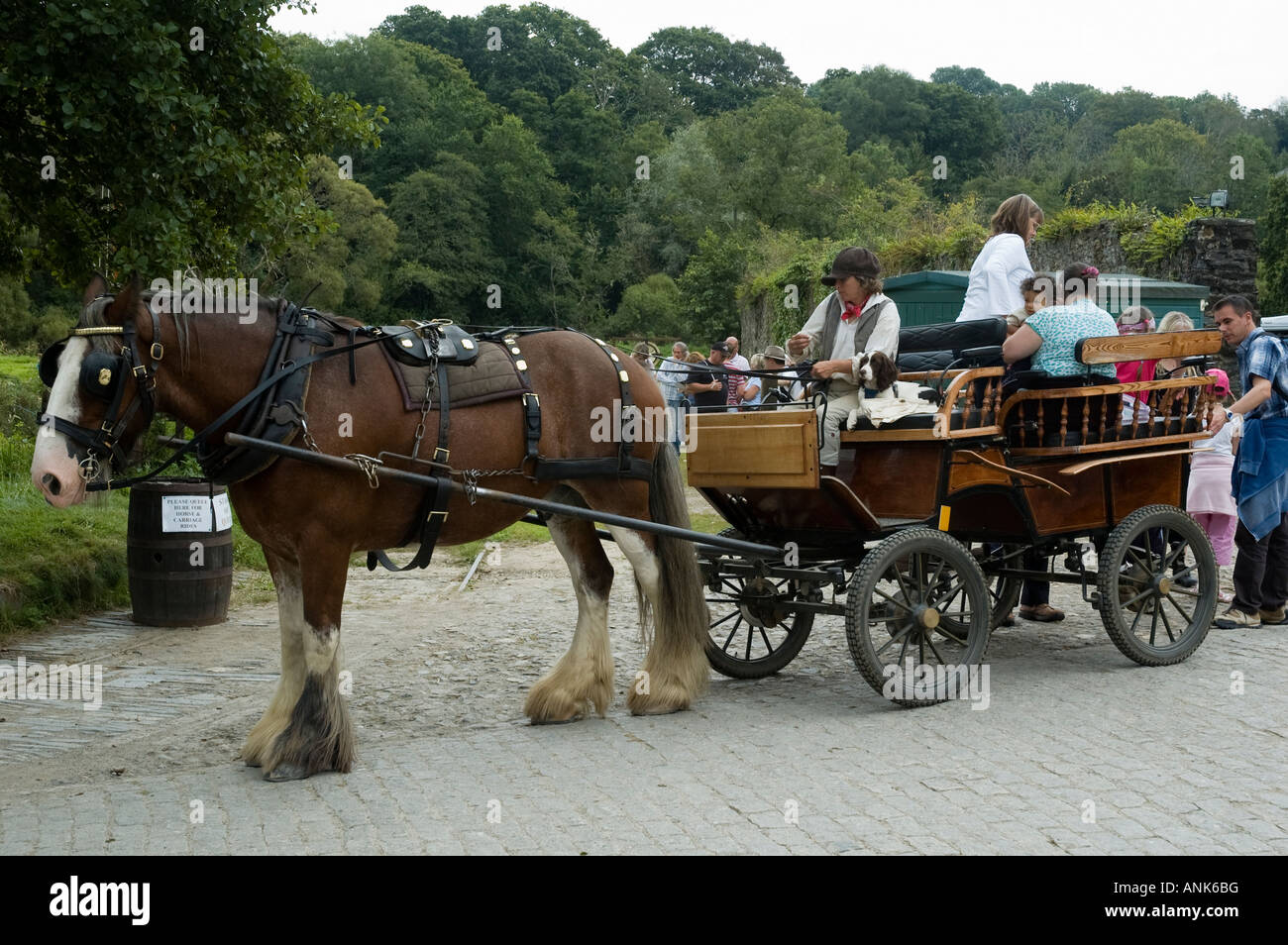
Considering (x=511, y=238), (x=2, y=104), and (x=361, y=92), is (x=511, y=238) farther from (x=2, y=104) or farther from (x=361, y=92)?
(x=2, y=104)

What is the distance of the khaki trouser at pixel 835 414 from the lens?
6312mm

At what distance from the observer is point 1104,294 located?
15.2 m

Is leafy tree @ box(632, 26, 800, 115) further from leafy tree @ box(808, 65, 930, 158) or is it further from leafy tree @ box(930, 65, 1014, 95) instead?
leafy tree @ box(930, 65, 1014, 95)

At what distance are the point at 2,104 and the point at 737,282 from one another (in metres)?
36.8

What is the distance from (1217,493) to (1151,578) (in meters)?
2.73

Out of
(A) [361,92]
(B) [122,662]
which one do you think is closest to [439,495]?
(B) [122,662]

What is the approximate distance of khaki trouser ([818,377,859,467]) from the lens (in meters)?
6.31

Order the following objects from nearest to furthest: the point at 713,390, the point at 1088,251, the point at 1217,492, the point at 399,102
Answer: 1. the point at 1217,492
2. the point at 713,390
3. the point at 1088,251
4. the point at 399,102

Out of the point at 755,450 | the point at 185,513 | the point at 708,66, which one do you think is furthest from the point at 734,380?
the point at 708,66

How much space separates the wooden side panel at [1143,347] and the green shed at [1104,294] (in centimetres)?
596

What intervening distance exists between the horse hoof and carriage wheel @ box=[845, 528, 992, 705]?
2.57m

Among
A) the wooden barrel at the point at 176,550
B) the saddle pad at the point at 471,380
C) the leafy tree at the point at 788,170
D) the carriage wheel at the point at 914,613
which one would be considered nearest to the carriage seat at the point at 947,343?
the carriage wheel at the point at 914,613

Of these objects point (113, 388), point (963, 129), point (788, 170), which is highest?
point (963, 129)

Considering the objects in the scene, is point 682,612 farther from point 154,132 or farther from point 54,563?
point 54,563
